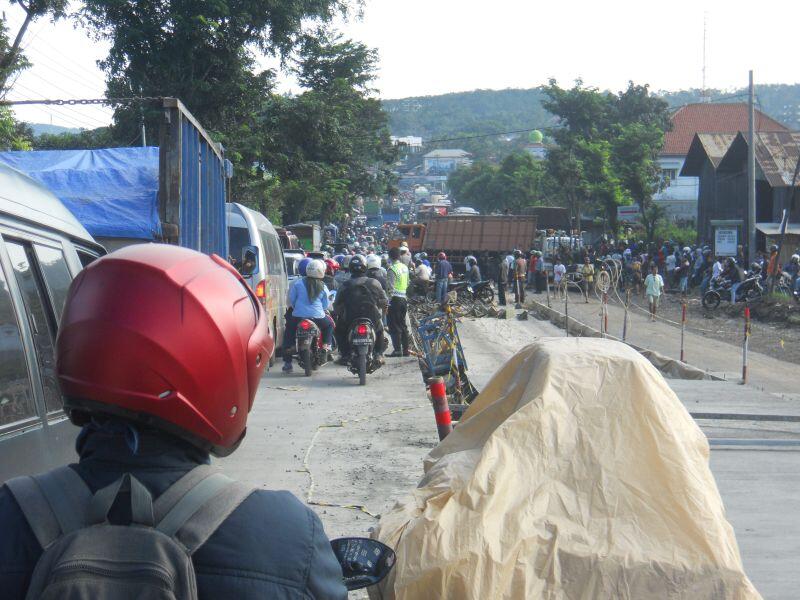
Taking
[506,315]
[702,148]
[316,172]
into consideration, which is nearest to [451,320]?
[506,315]

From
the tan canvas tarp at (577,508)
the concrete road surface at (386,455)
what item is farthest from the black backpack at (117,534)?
the concrete road surface at (386,455)

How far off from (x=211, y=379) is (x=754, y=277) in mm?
29191

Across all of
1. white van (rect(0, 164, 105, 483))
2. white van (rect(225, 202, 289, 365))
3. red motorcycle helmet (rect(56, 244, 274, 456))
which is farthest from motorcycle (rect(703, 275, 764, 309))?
red motorcycle helmet (rect(56, 244, 274, 456))

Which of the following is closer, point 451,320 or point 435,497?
point 435,497

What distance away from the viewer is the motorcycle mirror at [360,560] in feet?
6.79

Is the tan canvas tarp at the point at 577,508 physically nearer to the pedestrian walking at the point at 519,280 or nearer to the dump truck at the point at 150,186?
the dump truck at the point at 150,186

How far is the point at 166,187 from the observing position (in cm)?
915

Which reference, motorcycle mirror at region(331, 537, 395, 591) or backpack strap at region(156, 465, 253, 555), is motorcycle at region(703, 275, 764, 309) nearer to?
motorcycle mirror at region(331, 537, 395, 591)

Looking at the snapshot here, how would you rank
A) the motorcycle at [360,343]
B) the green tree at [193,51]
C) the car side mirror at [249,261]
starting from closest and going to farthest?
the motorcycle at [360,343]
the car side mirror at [249,261]
the green tree at [193,51]

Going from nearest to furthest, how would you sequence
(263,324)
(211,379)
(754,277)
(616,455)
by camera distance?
(211,379)
(263,324)
(616,455)
(754,277)

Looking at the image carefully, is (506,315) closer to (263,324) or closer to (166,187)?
(166,187)

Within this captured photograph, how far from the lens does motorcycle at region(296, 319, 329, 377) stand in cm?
1261

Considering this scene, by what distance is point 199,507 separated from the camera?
5.24ft

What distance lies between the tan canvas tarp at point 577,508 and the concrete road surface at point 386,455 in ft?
4.98
